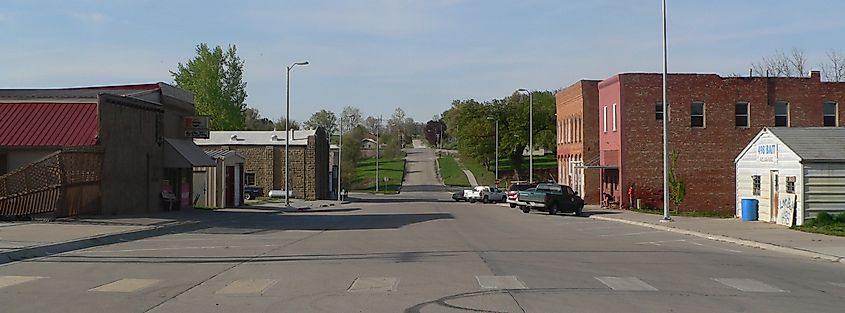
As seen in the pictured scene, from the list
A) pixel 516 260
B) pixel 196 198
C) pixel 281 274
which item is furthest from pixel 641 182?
pixel 281 274

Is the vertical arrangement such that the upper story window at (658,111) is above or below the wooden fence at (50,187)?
above

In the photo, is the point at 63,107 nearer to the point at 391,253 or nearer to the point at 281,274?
the point at 391,253

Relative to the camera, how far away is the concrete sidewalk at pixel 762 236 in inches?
846

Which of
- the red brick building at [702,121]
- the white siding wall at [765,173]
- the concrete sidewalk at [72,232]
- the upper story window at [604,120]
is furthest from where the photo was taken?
the upper story window at [604,120]

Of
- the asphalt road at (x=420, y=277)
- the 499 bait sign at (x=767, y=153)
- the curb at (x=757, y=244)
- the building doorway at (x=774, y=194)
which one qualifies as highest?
the 499 bait sign at (x=767, y=153)

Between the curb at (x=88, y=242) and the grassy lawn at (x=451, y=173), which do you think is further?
the grassy lawn at (x=451, y=173)

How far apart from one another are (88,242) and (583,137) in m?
43.4

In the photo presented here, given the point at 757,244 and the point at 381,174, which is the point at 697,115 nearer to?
the point at 757,244

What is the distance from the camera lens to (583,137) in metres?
61.7

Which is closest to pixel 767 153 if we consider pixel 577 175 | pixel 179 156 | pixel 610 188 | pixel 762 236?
pixel 762 236

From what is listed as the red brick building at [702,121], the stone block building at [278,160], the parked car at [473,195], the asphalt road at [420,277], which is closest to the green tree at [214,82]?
the stone block building at [278,160]

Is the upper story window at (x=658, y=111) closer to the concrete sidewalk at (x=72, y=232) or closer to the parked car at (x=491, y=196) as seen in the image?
the parked car at (x=491, y=196)

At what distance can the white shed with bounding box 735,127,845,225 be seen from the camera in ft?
99.9

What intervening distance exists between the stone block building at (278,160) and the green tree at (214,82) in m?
10.4
